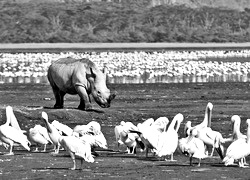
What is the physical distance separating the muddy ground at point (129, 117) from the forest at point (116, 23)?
74.9 metres

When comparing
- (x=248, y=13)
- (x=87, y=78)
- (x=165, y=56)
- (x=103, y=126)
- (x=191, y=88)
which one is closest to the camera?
(x=103, y=126)

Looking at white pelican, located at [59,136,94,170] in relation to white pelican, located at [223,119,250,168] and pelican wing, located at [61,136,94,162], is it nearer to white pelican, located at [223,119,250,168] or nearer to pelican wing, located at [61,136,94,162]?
pelican wing, located at [61,136,94,162]

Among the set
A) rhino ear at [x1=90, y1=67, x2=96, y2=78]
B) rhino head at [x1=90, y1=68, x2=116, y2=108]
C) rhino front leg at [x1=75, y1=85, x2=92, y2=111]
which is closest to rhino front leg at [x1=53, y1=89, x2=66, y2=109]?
rhino front leg at [x1=75, y1=85, x2=92, y2=111]

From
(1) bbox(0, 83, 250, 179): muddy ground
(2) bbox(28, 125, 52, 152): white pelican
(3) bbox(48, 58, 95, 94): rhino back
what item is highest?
(3) bbox(48, 58, 95, 94): rhino back

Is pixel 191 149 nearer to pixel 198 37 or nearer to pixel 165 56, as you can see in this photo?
pixel 165 56

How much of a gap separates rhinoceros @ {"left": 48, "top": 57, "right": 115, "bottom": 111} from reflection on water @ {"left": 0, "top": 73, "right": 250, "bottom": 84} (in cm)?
1469

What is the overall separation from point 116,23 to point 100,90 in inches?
3892

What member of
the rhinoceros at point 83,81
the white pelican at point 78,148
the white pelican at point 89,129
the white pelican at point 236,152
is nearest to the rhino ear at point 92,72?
the rhinoceros at point 83,81

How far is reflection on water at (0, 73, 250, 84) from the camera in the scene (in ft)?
141

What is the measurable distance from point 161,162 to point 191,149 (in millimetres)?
1316

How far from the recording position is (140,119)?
1003 inches

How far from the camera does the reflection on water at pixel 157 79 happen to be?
141ft

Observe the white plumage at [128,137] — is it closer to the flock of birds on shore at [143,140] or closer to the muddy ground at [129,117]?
the flock of birds on shore at [143,140]

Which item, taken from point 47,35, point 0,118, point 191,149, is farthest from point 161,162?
point 47,35
